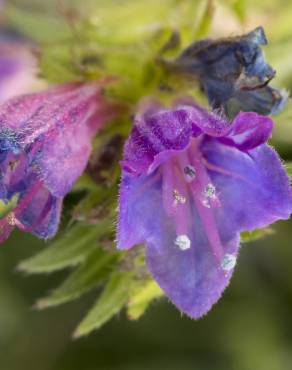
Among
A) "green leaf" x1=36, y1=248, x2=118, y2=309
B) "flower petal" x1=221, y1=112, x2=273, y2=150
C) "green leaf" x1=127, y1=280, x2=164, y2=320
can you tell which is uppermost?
"flower petal" x1=221, y1=112, x2=273, y2=150

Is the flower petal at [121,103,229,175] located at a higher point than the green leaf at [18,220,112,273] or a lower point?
higher

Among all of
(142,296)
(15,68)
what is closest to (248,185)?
(142,296)

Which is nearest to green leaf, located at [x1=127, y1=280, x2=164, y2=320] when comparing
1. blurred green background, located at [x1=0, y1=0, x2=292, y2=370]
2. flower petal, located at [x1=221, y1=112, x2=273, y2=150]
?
flower petal, located at [x1=221, y1=112, x2=273, y2=150]

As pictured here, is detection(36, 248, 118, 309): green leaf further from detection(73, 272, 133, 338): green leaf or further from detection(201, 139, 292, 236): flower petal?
detection(201, 139, 292, 236): flower petal

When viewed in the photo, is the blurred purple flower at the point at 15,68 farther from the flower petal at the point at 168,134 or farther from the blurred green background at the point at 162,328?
the flower petal at the point at 168,134

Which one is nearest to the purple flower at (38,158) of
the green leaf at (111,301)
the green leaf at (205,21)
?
the green leaf at (111,301)
